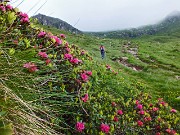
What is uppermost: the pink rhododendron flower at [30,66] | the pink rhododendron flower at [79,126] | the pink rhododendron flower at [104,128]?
the pink rhododendron flower at [30,66]

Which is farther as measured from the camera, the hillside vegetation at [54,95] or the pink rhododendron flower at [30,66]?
the pink rhododendron flower at [30,66]

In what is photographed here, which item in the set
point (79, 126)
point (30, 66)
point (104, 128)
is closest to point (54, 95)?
point (30, 66)

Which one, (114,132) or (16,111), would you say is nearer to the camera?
(16,111)

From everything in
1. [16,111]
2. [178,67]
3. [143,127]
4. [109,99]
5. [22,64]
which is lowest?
[178,67]

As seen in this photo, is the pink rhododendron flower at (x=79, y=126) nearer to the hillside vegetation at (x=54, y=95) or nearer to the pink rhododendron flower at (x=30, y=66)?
the hillside vegetation at (x=54, y=95)

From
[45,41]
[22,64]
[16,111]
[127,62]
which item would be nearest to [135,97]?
[45,41]

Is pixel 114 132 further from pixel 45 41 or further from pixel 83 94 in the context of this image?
pixel 45 41

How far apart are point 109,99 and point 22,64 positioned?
5.23m

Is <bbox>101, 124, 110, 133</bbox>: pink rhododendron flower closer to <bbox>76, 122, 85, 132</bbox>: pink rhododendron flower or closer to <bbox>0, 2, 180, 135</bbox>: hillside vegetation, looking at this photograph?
<bbox>0, 2, 180, 135</bbox>: hillside vegetation

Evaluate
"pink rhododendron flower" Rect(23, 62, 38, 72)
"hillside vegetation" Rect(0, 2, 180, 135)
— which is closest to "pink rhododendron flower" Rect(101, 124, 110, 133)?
"hillside vegetation" Rect(0, 2, 180, 135)

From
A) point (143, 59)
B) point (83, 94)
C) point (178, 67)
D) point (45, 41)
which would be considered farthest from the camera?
point (143, 59)

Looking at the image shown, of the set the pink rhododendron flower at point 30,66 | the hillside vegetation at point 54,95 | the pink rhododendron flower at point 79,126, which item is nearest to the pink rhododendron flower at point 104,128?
the hillside vegetation at point 54,95

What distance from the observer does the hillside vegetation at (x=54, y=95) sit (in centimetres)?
444

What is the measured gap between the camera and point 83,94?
8383 millimetres
